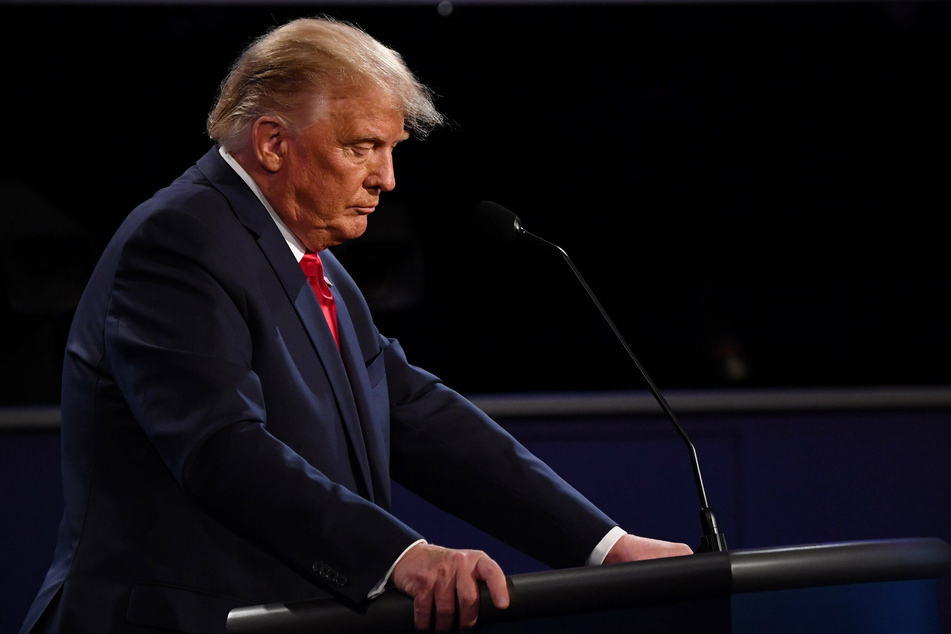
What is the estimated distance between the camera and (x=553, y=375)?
2645mm

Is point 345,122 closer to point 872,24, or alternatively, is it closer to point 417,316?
point 417,316

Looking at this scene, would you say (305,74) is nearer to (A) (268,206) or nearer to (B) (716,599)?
(A) (268,206)

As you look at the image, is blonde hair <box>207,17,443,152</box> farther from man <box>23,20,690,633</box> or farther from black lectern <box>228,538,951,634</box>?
black lectern <box>228,538,951,634</box>

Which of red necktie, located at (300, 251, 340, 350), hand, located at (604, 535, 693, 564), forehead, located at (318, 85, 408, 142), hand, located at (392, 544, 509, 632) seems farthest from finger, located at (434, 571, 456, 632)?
forehead, located at (318, 85, 408, 142)

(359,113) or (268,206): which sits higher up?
(359,113)

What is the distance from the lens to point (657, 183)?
2693mm

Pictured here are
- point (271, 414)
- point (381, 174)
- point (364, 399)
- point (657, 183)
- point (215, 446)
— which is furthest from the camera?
point (657, 183)

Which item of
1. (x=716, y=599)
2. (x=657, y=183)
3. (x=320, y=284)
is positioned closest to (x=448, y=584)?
(x=716, y=599)

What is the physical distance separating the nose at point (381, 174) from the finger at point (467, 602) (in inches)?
24.6

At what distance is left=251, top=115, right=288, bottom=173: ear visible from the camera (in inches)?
51.3

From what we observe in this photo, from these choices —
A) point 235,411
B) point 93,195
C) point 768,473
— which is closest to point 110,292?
point 235,411

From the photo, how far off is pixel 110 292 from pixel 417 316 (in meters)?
1.56

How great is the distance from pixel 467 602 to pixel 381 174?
2.19ft

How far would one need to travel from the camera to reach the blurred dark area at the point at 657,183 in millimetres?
2629
